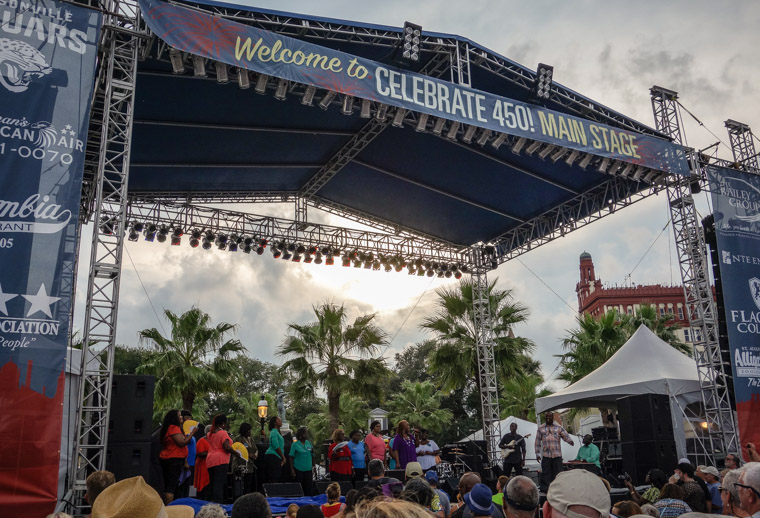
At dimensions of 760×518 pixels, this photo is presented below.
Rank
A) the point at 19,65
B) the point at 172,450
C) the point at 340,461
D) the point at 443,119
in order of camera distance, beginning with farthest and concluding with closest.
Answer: the point at 443,119, the point at 340,461, the point at 172,450, the point at 19,65

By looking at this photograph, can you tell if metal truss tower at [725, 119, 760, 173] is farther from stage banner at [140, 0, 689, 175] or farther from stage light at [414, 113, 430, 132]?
stage light at [414, 113, 430, 132]

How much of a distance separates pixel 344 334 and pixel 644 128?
8.97 metres

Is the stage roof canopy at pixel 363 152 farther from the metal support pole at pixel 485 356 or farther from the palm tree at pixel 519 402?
the palm tree at pixel 519 402

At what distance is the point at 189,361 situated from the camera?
1559 centimetres

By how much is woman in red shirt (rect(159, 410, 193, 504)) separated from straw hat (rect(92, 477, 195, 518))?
218 inches

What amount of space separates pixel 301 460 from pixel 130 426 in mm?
2720

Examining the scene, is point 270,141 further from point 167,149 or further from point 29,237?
point 29,237

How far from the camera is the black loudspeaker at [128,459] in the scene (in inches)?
296

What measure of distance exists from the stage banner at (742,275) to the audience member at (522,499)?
410 inches

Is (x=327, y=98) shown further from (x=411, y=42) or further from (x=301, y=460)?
(x=301, y=460)

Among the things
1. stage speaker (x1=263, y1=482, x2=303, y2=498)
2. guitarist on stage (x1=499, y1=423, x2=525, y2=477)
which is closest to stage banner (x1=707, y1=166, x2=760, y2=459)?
guitarist on stage (x1=499, y1=423, x2=525, y2=477)

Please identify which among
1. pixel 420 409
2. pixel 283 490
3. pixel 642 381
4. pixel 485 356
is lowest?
pixel 283 490

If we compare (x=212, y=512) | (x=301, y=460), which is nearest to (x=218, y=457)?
(x=301, y=460)

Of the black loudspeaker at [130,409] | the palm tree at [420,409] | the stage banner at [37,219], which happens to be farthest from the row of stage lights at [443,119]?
the palm tree at [420,409]
